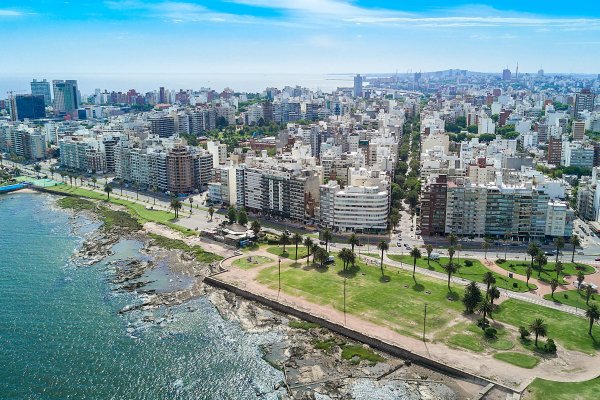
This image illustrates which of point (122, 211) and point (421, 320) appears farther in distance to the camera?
point (122, 211)

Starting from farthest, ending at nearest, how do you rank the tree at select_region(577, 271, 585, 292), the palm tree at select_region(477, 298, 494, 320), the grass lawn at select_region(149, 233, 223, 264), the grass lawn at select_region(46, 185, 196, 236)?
the grass lawn at select_region(46, 185, 196, 236), the grass lawn at select_region(149, 233, 223, 264), the tree at select_region(577, 271, 585, 292), the palm tree at select_region(477, 298, 494, 320)

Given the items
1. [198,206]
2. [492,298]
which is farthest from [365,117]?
[492,298]

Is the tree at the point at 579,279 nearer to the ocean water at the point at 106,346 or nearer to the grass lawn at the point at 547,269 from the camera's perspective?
the grass lawn at the point at 547,269

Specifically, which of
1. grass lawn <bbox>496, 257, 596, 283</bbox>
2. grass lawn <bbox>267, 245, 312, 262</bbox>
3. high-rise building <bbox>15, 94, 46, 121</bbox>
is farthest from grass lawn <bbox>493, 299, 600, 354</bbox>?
high-rise building <bbox>15, 94, 46, 121</bbox>

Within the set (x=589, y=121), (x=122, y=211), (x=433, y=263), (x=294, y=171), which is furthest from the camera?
(x=589, y=121)

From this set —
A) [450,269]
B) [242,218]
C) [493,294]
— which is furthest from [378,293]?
[242,218]

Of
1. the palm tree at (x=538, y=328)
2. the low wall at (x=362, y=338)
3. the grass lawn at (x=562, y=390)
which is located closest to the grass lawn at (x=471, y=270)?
the palm tree at (x=538, y=328)

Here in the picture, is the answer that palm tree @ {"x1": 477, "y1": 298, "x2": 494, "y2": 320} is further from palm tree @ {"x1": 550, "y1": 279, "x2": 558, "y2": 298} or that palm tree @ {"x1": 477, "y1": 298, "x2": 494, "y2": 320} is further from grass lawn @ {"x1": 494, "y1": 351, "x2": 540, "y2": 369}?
palm tree @ {"x1": 550, "y1": 279, "x2": 558, "y2": 298}

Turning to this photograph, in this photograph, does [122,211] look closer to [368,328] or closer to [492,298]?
[368,328]
